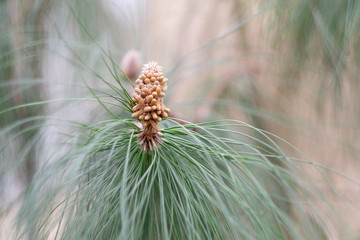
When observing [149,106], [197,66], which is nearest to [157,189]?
[149,106]

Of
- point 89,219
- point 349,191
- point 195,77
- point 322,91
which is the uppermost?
point 195,77

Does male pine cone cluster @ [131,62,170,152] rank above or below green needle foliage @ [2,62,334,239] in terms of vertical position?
above

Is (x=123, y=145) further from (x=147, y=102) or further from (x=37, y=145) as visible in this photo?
(x=37, y=145)

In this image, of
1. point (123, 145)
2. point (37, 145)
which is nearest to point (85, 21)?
point (37, 145)

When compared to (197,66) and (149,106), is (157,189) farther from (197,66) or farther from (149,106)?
(197,66)

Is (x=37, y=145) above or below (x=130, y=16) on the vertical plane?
below

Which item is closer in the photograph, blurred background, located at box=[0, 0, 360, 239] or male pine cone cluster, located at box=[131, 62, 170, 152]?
male pine cone cluster, located at box=[131, 62, 170, 152]
